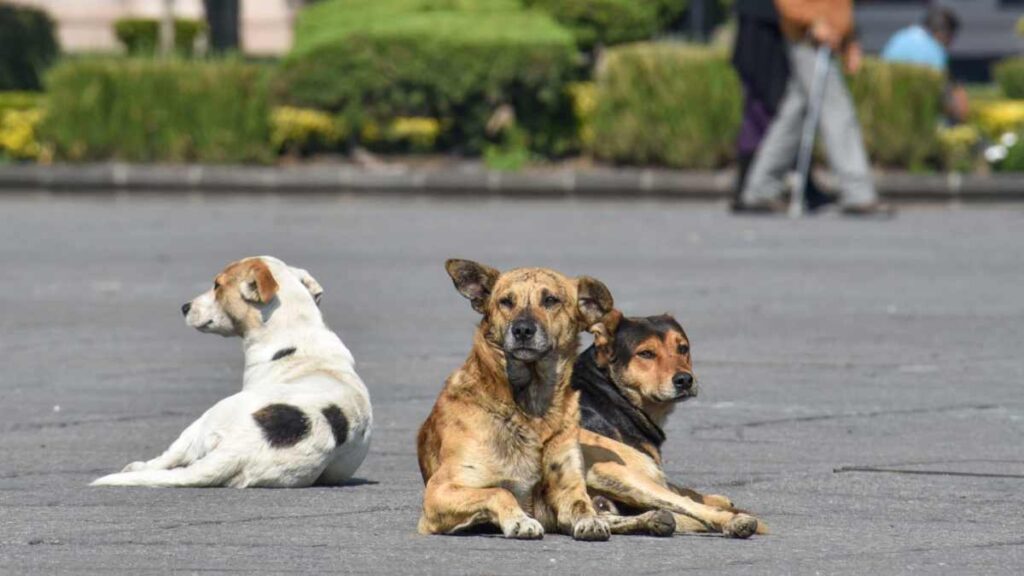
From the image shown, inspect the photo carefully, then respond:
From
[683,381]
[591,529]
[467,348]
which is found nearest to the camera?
[591,529]

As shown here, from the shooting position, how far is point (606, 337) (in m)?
6.69

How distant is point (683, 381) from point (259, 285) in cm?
178

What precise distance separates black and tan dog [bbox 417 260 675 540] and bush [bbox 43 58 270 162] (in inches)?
654

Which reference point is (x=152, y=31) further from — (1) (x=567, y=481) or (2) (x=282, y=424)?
(1) (x=567, y=481)

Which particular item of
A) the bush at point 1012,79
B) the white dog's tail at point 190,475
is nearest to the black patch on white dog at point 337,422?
the white dog's tail at point 190,475

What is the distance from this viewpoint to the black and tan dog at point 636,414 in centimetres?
641

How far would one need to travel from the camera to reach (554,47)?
22594 mm

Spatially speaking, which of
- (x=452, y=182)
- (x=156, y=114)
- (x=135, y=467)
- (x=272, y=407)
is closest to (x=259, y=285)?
(x=272, y=407)

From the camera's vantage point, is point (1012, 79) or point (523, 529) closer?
point (523, 529)

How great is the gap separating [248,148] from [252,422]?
15890mm

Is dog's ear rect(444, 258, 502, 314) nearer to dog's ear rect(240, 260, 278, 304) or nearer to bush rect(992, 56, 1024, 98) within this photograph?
dog's ear rect(240, 260, 278, 304)

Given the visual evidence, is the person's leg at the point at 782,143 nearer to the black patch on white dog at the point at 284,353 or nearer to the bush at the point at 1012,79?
the black patch on white dog at the point at 284,353

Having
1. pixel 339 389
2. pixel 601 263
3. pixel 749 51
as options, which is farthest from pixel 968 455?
pixel 749 51

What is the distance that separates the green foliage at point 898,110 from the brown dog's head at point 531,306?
16.0m
